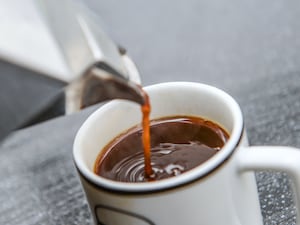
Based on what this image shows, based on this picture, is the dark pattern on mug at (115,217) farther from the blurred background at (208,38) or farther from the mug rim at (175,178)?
the blurred background at (208,38)

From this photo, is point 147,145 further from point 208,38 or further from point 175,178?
point 208,38

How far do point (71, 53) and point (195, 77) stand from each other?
38 cm

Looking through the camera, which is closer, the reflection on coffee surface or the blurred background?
the reflection on coffee surface

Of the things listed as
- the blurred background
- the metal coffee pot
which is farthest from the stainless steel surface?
the blurred background

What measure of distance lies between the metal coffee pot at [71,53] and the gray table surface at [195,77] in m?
0.07

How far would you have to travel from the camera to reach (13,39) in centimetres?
28

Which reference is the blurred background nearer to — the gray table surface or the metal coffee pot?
the gray table surface

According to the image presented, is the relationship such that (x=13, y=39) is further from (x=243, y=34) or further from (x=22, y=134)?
(x=243, y=34)

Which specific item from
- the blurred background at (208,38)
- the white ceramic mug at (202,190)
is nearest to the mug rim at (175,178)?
the white ceramic mug at (202,190)

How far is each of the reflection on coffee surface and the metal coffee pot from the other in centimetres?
7

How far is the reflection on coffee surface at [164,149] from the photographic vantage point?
1.23 feet

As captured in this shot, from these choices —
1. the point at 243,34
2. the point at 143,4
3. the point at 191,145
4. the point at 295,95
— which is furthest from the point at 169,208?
the point at 143,4

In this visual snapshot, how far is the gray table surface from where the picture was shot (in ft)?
1.63

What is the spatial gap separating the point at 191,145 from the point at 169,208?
0.06 m
